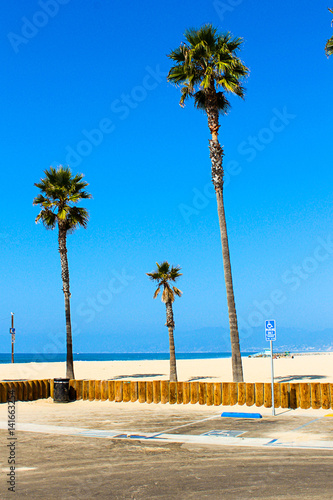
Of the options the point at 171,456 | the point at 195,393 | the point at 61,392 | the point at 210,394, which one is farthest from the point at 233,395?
the point at 171,456

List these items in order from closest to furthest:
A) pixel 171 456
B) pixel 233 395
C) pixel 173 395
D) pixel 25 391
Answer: pixel 171 456 < pixel 233 395 < pixel 173 395 < pixel 25 391

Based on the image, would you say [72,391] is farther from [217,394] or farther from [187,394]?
[217,394]

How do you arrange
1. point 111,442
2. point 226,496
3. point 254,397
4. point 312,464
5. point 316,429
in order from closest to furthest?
1. point 226,496
2. point 312,464
3. point 111,442
4. point 316,429
5. point 254,397

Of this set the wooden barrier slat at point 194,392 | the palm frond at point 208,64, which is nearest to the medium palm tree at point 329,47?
the palm frond at point 208,64

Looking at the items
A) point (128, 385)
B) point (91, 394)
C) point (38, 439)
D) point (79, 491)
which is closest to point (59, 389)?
point (91, 394)

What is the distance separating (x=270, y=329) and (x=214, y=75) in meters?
13.9

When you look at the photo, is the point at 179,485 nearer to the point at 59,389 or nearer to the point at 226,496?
the point at 226,496

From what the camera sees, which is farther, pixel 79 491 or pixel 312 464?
pixel 312 464

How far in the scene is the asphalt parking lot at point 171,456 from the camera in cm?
933

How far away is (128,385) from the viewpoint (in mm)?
24203

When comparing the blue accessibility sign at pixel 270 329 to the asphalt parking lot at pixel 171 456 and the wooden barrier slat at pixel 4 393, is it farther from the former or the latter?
the wooden barrier slat at pixel 4 393

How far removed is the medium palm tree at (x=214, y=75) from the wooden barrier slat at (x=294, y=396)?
16.9 feet

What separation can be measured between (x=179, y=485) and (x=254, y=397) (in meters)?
12.1

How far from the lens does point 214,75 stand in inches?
1033
